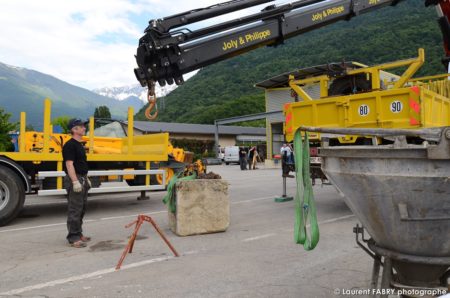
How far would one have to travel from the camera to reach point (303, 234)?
3211 millimetres

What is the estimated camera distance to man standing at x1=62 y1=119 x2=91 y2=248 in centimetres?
568

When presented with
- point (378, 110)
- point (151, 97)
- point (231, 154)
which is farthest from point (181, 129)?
point (378, 110)

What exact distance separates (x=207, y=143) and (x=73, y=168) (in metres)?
41.5

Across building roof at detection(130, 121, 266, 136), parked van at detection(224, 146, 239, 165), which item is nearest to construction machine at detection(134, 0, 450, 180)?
parked van at detection(224, 146, 239, 165)

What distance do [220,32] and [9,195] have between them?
5.43 m

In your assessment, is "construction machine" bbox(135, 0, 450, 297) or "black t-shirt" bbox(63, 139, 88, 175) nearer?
"construction machine" bbox(135, 0, 450, 297)

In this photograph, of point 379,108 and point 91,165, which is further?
point 91,165

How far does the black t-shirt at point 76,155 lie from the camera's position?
5.73 metres

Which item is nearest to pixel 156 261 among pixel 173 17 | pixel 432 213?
pixel 432 213

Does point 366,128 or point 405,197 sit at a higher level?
point 366,128

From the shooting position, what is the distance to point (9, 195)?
7.04 metres

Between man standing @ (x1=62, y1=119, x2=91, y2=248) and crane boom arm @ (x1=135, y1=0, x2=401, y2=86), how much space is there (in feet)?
8.58

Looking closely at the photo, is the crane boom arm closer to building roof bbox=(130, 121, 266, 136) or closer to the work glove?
the work glove

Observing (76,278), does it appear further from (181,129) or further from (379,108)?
(181,129)
